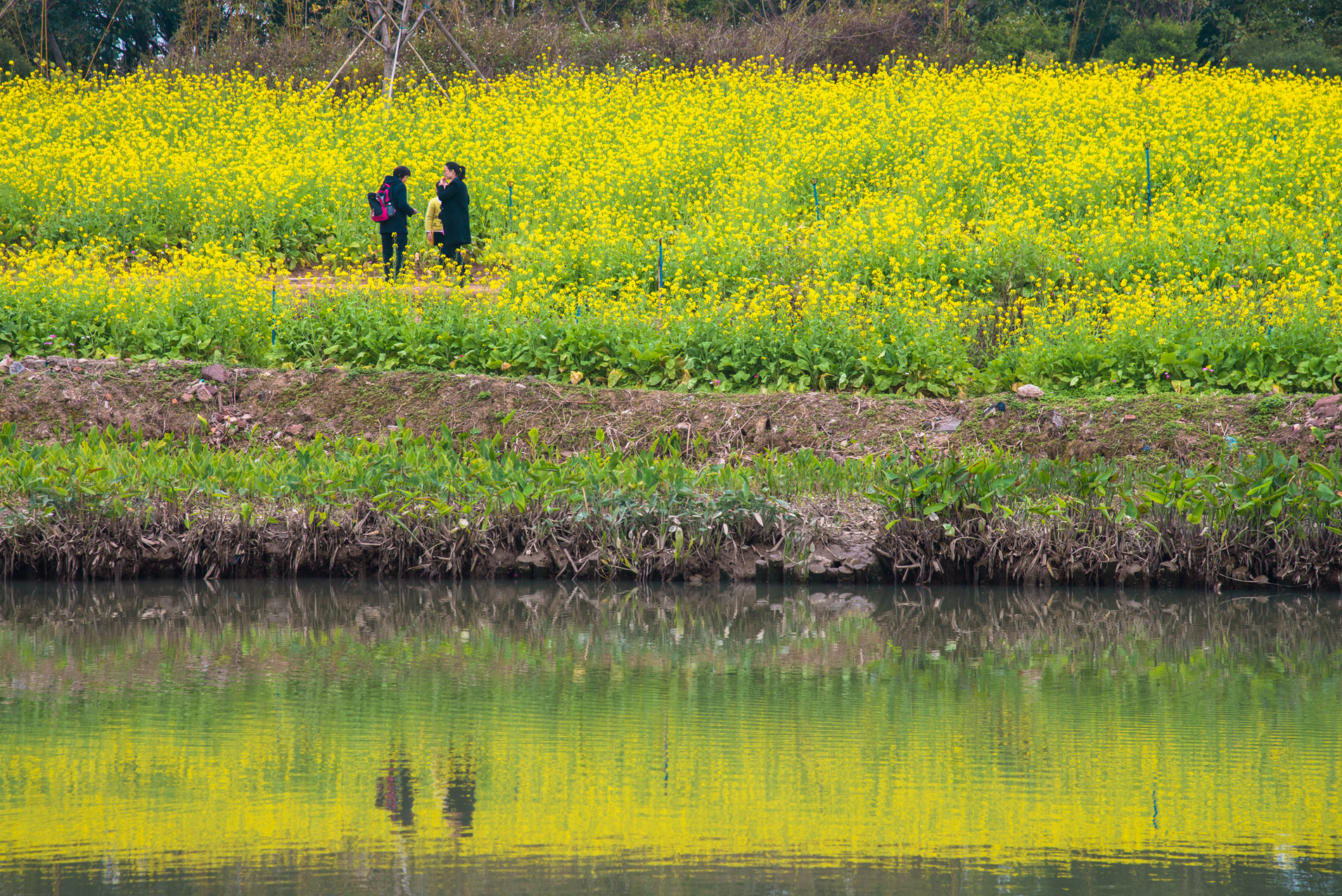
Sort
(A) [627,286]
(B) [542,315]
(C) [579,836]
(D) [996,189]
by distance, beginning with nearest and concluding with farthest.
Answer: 1. (C) [579,836]
2. (B) [542,315]
3. (A) [627,286]
4. (D) [996,189]

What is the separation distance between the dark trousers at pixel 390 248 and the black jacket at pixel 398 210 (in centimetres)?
6

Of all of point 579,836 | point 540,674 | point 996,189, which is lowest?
point 540,674

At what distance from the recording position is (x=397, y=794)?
5.14 m

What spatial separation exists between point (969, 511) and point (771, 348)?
3.76 meters

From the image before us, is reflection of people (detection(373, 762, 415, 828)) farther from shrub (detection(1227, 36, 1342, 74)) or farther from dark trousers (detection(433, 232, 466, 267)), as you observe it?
shrub (detection(1227, 36, 1342, 74))

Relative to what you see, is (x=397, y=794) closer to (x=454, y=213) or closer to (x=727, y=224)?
(x=727, y=224)

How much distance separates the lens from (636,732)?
6.03m

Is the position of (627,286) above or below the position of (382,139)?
below

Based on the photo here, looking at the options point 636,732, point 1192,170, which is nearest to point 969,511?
point 636,732

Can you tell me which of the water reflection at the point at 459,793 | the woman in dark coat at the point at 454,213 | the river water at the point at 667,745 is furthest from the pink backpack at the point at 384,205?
the water reflection at the point at 459,793

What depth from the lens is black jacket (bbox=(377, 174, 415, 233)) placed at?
17406 mm

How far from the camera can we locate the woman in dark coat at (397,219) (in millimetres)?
17391

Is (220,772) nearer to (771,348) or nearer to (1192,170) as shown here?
(771,348)

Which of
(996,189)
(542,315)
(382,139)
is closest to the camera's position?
(542,315)
